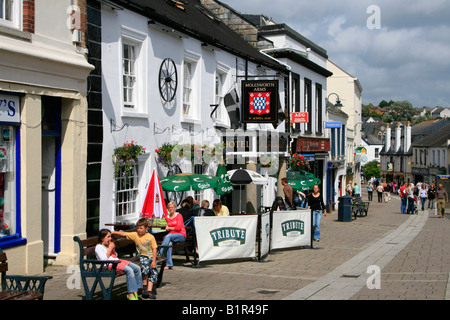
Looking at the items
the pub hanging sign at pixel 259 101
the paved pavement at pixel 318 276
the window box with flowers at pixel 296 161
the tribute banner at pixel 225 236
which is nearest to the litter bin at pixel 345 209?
the window box with flowers at pixel 296 161

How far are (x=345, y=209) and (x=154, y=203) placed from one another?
47.3 ft

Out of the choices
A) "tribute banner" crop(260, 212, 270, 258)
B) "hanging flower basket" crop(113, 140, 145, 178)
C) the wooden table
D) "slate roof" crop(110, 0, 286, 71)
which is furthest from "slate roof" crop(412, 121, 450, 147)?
the wooden table

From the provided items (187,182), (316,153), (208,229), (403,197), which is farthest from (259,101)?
(403,197)

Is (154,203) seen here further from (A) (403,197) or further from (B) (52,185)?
(A) (403,197)

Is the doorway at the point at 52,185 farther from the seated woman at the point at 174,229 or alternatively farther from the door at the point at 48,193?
the seated woman at the point at 174,229

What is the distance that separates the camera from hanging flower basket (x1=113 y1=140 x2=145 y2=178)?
12625 millimetres

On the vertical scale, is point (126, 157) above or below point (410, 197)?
above

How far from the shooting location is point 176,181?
1362cm

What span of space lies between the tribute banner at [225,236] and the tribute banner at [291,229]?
142 cm

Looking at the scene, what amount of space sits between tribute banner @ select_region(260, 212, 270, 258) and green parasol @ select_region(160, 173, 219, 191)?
177 centimetres

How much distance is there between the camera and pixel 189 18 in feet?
60.6

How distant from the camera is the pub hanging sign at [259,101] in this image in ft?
61.4
